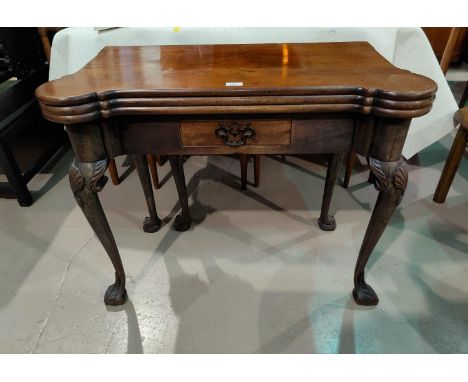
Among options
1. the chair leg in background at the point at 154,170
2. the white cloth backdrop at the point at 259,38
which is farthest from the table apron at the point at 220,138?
the chair leg in background at the point at 154,170

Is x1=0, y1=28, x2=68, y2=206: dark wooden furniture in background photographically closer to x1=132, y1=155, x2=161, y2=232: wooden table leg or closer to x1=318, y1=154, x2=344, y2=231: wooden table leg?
x1=132, y1=155, x2=161, y2=232: wooden table leg

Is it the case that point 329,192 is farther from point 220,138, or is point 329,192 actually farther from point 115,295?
point 115,295

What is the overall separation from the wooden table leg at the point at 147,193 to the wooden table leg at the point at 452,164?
1125 mm

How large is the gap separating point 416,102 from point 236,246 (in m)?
0.78

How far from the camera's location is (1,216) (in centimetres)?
141

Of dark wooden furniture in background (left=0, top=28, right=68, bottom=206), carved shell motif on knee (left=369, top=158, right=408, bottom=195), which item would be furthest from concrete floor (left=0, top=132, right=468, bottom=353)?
carved shell motif on knee (left=369, top=158, right=408, bottom=195)

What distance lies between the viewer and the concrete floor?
3.09 feet

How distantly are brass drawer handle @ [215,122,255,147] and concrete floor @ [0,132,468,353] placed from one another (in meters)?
0.55

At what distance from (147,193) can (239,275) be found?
0.43 meters

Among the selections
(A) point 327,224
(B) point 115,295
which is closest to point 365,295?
(A) point 327,224

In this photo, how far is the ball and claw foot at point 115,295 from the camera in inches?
40.0

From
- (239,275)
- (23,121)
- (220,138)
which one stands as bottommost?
(239,275)

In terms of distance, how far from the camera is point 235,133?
691 millimetres

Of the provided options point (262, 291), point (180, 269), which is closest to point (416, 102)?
point (262, 291)
